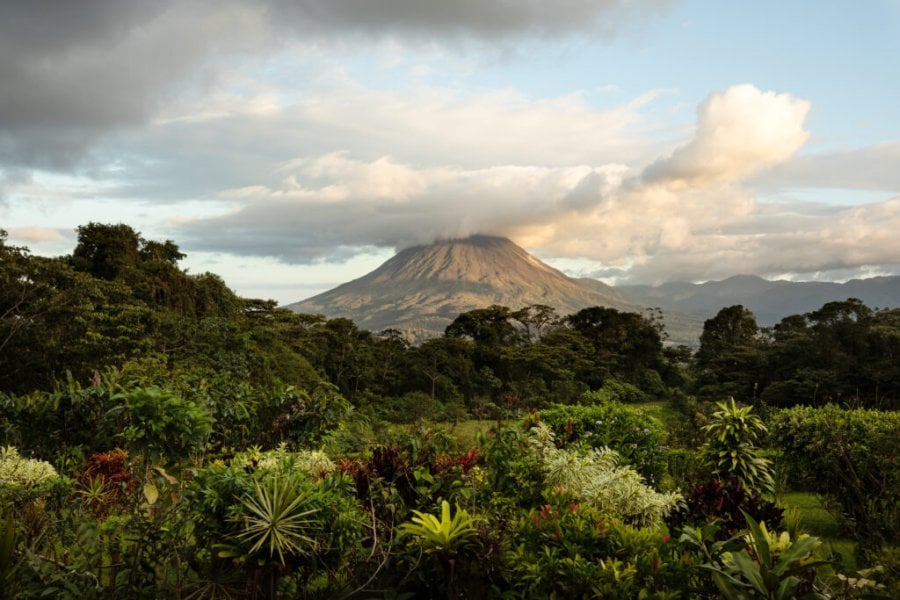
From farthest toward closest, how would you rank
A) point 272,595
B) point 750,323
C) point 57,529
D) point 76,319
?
point 750,323 → point 76,319 → point 57,529 → point 272,595

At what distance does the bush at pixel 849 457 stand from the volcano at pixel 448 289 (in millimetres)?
114564

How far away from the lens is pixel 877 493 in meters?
6.12

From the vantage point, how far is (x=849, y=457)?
639cm

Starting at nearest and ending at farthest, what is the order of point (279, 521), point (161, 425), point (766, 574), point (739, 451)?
point (766, 574)
point (279, 521)
point (161, 425)
point (739, 451)

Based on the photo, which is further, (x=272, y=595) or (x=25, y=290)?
(x=25, y=290)

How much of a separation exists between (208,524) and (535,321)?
125 ft

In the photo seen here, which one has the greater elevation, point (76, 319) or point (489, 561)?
point (76, 319)

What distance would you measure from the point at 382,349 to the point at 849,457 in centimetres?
2729

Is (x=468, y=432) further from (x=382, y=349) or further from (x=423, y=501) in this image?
(x=382, y=349)

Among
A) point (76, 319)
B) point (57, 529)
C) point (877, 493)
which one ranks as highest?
point (76, 319)

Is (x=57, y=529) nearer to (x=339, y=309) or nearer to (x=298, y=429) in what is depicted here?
(x=298, y=429)

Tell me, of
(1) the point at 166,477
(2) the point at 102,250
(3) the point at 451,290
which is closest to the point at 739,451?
A: (1) the point at 166,477

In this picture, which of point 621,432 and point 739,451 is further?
point 621,432

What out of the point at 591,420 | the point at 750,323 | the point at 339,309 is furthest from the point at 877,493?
the point at 339,309
